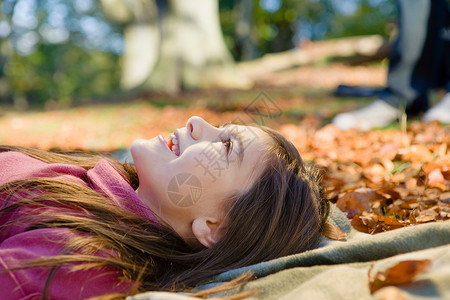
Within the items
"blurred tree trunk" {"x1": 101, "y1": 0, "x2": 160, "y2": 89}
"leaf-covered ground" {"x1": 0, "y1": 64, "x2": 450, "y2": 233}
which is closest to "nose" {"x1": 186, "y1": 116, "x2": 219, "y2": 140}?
"leaf-covered ground" {"x1": 0, "y1": 64, "x2": 450, "y2": 233}

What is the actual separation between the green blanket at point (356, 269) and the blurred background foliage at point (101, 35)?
1845 centimetres

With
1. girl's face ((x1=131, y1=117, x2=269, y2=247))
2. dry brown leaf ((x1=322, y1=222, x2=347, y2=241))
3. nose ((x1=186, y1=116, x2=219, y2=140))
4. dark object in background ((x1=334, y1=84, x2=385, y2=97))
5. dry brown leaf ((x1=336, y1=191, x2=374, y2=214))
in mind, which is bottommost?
dark object in background ((x1=334, y1=84, x2=385, y2=97))

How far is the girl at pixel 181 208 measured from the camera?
171cm

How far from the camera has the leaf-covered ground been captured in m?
2.43

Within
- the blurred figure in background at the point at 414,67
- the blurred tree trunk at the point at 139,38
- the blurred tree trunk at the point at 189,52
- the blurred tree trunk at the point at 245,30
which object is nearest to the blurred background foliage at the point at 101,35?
the blurred tree trunk at the point at 245,30

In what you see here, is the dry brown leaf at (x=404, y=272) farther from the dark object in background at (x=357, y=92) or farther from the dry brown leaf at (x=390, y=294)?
the dark object in background at (x=357, y=92)

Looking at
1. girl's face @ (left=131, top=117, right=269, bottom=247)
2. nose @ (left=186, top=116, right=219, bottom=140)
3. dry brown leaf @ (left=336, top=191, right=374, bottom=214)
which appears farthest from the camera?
dry brown leaf @ (left=336, top=191, right=374, bottom=214)

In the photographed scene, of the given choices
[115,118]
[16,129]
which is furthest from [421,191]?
[16,129]

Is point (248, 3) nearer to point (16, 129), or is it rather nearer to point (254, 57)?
point (254, 57)

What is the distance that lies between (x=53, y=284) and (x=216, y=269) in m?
0.64

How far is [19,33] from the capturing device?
29000 mm

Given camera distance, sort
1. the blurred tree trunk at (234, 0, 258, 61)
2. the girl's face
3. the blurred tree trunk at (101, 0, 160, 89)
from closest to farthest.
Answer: the girl's face → the blurred tree trunk at (101, 0, 160, 89) → the blurred tree trunk at (234, 0, 258, 61)

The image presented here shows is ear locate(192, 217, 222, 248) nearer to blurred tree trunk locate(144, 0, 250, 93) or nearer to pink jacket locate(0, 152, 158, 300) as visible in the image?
pink jacket locate(0, 152, 158, 300)

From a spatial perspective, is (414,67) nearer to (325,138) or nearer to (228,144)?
(325,138)
